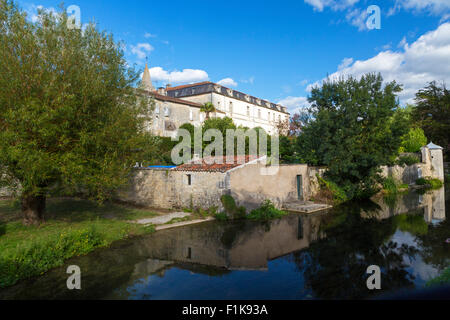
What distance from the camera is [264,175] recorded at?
16281 millimetres

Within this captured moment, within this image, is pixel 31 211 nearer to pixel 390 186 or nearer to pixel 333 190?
pixel 333 190

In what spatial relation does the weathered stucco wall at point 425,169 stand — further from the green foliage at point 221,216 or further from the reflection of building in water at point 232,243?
the green foliage at point 221,216

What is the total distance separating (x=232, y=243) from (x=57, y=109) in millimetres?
7935

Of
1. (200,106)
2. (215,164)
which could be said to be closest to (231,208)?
(215,164)

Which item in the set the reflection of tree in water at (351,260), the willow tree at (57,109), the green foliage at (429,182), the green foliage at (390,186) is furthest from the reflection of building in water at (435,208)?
the willow tree at (57,109)

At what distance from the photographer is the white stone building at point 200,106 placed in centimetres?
3814

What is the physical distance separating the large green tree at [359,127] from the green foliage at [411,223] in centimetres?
461

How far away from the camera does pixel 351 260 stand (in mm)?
8633

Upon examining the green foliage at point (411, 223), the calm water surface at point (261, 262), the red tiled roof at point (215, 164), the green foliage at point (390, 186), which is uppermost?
the red tiled roof at point (215, 164)

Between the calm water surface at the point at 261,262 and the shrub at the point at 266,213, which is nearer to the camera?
the calm water surface at the point at 261,262

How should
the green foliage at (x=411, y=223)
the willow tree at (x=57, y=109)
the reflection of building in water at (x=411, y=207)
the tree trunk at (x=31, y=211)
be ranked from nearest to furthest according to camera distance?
the willow tree at (x=57, y=109) → the tree trunk at (x=31, y=211) → the green foliage at (x=411, y=223) → the reflection of building in water at (x=411, y=207)

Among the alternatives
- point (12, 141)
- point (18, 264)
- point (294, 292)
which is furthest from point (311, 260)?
point (12, 141)

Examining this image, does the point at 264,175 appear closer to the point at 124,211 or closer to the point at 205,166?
the point at 205,166
